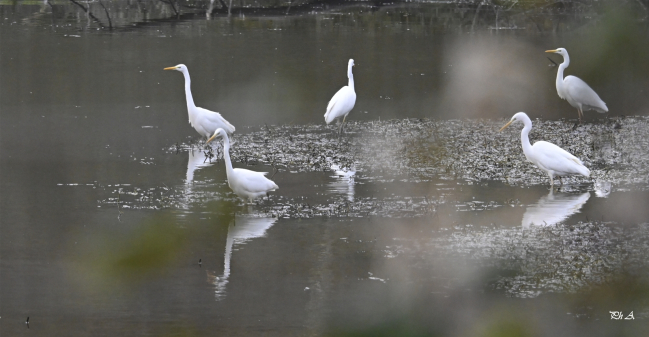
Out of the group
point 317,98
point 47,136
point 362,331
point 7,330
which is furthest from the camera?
point 317,98

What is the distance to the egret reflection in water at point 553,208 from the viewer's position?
7637mm

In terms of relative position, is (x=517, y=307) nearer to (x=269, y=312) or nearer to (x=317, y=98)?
(x=269, y=312)

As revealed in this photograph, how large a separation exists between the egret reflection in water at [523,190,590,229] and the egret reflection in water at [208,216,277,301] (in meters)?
2.56

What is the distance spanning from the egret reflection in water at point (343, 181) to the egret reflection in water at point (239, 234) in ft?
4.09

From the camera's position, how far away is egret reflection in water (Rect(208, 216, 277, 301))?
20.7 feet

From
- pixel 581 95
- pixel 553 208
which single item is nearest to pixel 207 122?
pixel 553 208

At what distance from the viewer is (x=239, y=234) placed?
24.1ft

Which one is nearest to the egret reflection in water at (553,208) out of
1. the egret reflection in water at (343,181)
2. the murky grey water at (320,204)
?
the murky grey water at (320,204)

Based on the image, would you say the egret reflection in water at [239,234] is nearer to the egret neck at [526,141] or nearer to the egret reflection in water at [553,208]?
the egret reflection in water at [553,208]

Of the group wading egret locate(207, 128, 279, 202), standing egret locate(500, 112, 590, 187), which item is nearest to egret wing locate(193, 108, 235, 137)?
wading egret locate(207, 128, 279, 202)

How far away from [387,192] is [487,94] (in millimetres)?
7956

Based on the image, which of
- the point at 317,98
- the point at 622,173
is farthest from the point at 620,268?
the point at 317,98

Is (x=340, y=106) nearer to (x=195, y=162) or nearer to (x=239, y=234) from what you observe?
(x=195, y=162)

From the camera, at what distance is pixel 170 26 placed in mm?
24516
